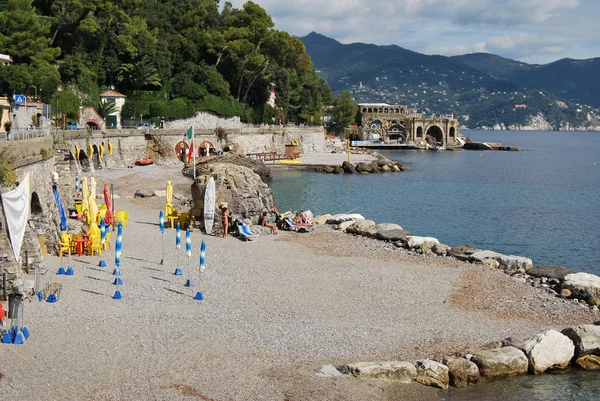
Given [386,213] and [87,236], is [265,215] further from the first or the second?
[386,213]

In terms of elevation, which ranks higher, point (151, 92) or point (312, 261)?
point (151, 92)

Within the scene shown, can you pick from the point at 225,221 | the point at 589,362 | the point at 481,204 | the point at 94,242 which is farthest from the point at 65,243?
the point at 481,204

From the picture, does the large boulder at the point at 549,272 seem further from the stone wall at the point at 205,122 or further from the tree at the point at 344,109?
the tree at the point at 344,109

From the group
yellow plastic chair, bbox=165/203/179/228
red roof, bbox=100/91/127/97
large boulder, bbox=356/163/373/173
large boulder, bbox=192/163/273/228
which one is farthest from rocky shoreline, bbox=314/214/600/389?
red roof, bbox=100/91/127/97

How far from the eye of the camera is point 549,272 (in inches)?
864

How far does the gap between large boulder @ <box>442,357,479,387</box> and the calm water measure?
13969 millimetres

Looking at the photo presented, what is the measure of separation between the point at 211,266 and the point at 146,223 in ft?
26.4

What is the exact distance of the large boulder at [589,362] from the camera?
49.2 feet

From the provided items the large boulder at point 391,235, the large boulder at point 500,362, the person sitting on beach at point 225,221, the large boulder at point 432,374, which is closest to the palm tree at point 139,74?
the person sitting on beach at point 225,221

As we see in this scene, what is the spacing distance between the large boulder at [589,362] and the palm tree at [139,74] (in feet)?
171

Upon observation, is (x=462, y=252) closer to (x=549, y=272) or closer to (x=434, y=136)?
(x=549, y=272)

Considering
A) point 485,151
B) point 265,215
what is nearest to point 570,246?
point 265,215

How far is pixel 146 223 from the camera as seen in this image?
2825cm

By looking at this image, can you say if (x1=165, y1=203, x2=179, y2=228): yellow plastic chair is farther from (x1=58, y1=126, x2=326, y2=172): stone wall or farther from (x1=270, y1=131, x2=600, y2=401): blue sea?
(x1=58, y1=126, x2=326, y2=172): stone wall
